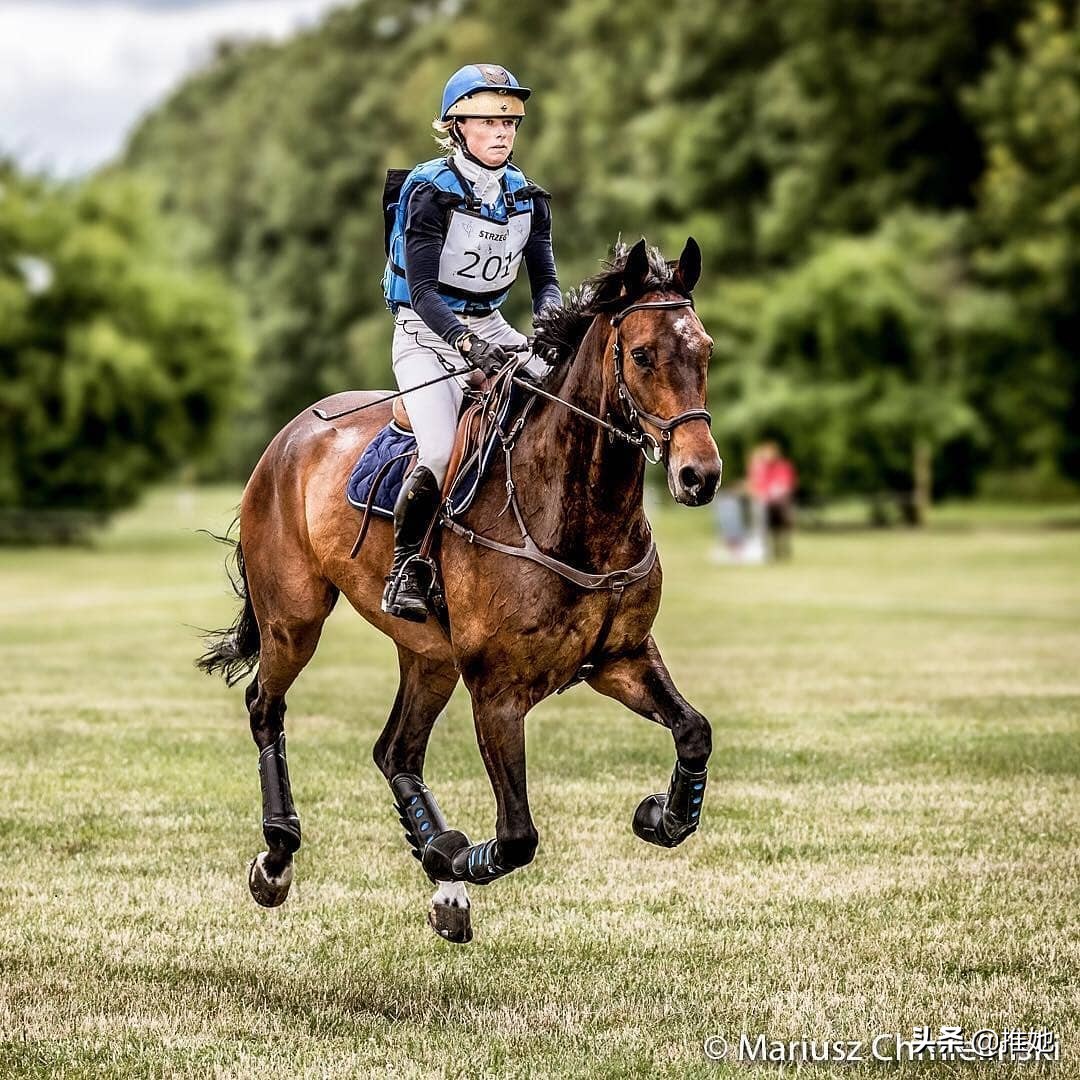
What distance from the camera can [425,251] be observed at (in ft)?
23.0

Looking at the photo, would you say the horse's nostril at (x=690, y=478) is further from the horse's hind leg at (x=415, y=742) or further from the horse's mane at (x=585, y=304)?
the horse's hind leg at (x=415, y=742)

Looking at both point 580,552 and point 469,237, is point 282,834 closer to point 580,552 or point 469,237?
point 580,552

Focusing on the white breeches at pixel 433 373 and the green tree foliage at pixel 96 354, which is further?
the green tree foliage at pixel 96 354

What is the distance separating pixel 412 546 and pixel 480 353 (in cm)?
85

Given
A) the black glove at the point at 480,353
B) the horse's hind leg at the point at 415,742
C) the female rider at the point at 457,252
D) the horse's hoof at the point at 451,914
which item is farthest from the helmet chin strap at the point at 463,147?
the horse's hoof at the point at 451,914

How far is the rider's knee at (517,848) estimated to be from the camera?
21.1ft

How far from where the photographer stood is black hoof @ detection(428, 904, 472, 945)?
699 cm

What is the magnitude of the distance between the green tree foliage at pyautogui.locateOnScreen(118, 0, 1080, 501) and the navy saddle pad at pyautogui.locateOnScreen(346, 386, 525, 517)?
1481 inches

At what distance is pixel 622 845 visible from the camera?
8781 millimetres

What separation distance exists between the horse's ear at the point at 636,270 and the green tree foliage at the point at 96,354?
34.2 m

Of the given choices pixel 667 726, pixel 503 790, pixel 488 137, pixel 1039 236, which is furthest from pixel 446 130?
pixel 1039 236

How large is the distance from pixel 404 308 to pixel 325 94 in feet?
266

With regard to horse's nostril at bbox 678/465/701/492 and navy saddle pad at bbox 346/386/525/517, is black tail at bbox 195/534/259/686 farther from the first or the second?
horse's nostril at bbox 678/465/701/492

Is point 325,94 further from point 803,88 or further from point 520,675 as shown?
point 520,675
